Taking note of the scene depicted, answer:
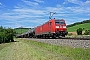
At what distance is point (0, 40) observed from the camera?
55031mm

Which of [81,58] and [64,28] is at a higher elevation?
[64,28]

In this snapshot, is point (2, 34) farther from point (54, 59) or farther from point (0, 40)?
point (54, 59)

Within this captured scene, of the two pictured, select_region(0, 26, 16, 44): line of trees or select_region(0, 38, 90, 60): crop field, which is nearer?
select_region(0, 38, 90, 60): crop field

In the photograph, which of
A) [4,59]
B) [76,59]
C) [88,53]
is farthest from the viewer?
[4,59]

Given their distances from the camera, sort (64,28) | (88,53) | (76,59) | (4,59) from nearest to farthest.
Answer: (76,59), (88,53), (4,59), (64,28)

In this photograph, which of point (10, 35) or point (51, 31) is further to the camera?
point (10, 35)

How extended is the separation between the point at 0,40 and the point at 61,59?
43.8 metres

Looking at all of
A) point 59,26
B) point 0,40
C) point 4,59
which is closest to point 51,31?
point 59,26

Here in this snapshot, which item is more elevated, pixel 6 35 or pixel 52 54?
pixel 6 35

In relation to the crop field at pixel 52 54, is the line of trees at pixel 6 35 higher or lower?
higher

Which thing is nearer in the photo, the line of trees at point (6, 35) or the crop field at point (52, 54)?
the crop field at point (52, 54)

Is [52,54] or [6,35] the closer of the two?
[52,54]

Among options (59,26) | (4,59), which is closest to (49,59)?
(4,59)

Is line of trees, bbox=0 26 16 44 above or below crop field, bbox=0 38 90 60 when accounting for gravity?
above
